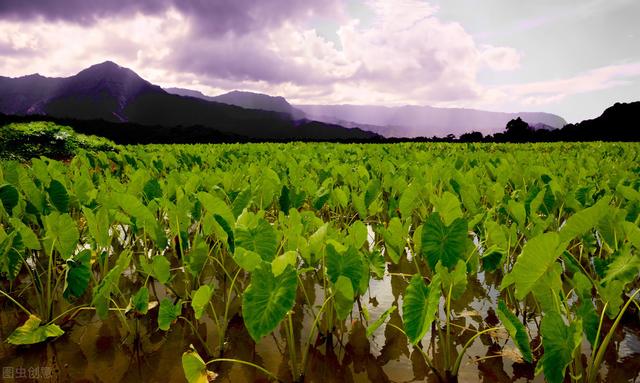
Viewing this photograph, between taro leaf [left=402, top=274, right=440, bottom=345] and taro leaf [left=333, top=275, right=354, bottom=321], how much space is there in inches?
7.1

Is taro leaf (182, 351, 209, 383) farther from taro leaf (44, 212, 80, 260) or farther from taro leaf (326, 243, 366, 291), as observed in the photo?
taro leaf (44, 212, 80, 260)

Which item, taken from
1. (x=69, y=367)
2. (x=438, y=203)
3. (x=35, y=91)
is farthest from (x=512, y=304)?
(x=35, y=91)

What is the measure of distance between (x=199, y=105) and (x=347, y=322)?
9917cm

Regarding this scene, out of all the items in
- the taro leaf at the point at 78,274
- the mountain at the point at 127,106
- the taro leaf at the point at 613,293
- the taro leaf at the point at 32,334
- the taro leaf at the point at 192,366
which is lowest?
the taro leaf at the point at 32,334

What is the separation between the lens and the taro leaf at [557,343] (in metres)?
0.97

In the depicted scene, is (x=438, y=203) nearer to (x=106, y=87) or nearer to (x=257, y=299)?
(x=257, y=299)

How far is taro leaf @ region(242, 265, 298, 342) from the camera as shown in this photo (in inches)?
42.6

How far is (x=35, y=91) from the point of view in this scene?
138 meters

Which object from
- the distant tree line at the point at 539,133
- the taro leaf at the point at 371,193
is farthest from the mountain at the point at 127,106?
the taro leaf at the point at 371,193

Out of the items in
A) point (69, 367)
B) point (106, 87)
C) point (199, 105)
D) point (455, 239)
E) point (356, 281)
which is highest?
point (106, 87)

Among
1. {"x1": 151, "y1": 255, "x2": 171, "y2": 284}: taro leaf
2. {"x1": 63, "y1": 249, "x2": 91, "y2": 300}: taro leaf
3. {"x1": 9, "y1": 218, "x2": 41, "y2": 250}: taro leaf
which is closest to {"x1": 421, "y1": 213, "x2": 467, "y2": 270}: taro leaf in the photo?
{"x1": 151, "y1": 255, "x2": 171, "y2": 284}: taro leaf

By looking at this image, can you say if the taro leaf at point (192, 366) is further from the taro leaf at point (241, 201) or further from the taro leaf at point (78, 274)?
the taro leaf at point (241, 201)

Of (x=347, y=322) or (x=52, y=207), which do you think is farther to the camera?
(x=52, y=207)

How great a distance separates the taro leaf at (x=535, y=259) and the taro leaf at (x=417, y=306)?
A: 0.26m
